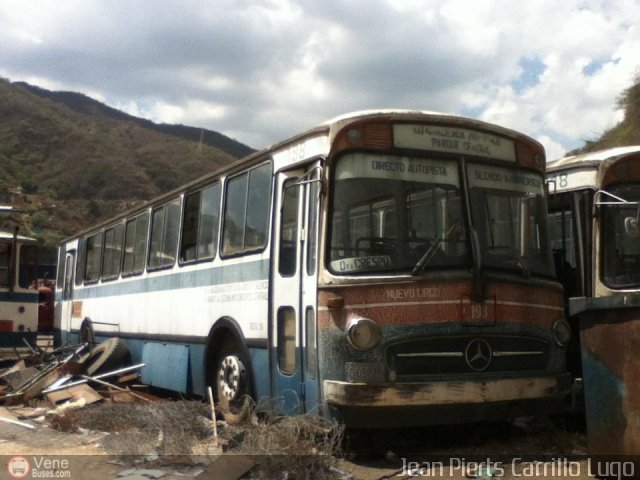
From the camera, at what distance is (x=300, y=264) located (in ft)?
21.0

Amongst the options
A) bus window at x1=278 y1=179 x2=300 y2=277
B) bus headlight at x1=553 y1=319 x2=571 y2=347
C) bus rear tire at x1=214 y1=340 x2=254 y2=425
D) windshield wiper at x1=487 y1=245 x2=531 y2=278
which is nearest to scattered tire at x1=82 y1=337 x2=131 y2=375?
bus rear tire at x1=214 y1=340 x2=254 y2=425

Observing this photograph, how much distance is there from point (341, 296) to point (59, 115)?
92309 millimetres

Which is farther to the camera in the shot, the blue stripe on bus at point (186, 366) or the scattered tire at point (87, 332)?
the scattered tire at point (87, 332)

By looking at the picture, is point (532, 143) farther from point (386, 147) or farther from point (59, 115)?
point (59, 115)

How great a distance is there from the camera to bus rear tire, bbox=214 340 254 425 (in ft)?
23.5

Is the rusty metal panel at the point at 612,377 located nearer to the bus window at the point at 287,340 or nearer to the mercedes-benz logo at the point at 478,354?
the mercedes-benz logo at the point at 478,354

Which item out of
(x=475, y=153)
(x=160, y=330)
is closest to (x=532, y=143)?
(x=475, y=153)

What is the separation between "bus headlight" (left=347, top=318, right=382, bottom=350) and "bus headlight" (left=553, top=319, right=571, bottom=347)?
181 cm

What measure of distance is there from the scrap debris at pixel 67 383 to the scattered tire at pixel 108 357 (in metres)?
0.02

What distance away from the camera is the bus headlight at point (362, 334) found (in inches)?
225

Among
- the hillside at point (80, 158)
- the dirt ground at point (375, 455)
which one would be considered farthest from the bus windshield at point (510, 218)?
the hillside at point (80, 158)

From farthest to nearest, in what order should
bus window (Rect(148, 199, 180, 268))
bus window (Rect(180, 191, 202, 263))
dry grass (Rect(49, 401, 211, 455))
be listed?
bus window (Rect(148, 199, 180, 268)) < bus window (Rect(180, 191, 202, 263)) < dry grass (Rect(49, 401, 211, 455))

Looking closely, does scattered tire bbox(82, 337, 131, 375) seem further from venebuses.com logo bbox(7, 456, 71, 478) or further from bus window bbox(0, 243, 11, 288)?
venebuses.com logo bbox(7, 456, 71, 478)

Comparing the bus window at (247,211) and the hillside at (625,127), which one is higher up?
the hillside at (625,127)
